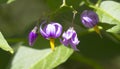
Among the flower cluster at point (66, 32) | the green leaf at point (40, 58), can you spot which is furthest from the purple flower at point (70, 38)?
the green leaf at point (40, 58)

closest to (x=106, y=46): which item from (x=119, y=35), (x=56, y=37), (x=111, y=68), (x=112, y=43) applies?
(x=112, y=43)

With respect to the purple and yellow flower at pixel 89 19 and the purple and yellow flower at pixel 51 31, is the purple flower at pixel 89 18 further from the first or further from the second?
the purple and yellow flower at pixel 51 31

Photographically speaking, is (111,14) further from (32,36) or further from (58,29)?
(32,36)

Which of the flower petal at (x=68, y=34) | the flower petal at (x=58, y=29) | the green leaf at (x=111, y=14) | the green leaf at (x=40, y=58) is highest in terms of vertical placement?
the flower petal at (x=58, y=29)

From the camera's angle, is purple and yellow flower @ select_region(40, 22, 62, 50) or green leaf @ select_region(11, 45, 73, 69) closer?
purple and yellow flower @ select_region(40, 22, 62, 50)

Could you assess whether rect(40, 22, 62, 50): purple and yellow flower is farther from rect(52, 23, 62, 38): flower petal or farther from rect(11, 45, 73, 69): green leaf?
rect(11, 45, 73, 69): green leaf

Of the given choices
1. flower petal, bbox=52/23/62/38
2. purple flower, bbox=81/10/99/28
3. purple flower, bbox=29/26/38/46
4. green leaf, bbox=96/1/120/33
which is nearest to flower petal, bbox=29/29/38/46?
purple flower, bbox=29/26/38/46

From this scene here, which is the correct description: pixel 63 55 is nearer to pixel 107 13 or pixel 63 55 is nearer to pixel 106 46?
pixel 107 13
